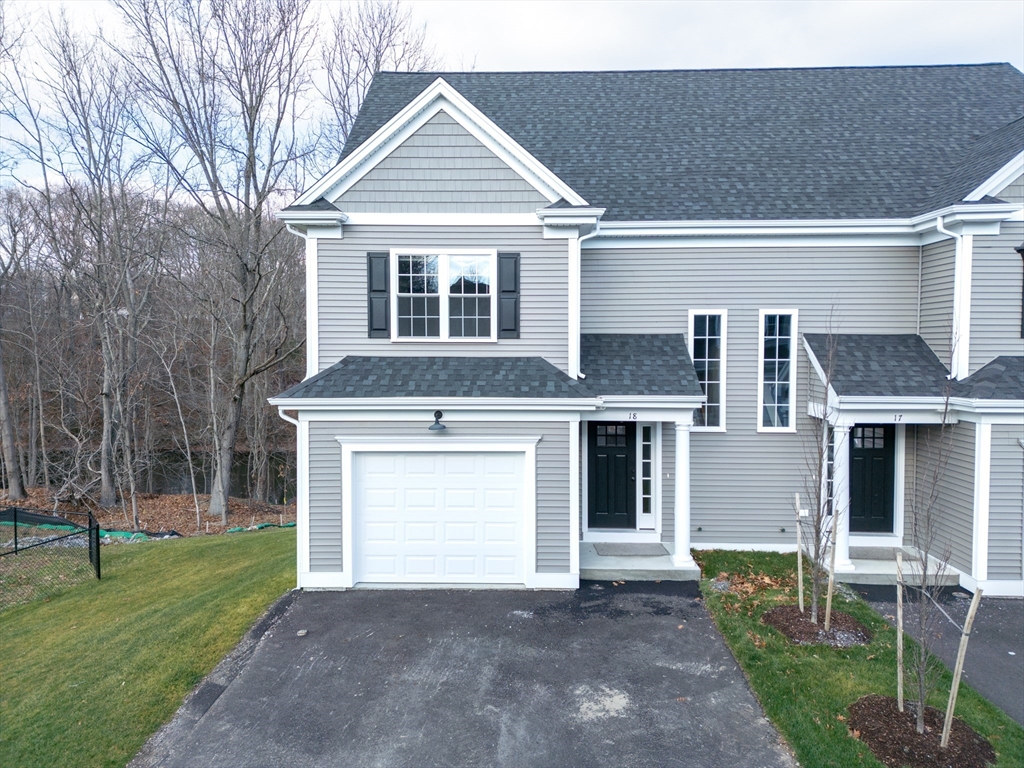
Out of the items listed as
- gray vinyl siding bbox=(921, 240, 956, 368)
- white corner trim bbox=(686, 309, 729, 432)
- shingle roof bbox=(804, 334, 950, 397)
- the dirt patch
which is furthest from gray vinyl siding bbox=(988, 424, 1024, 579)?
the dirt patch

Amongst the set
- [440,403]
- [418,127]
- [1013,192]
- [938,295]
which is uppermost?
[418,127]

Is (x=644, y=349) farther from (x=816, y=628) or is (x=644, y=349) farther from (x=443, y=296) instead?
(x=816, y=628)

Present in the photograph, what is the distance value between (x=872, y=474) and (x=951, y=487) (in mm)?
1335

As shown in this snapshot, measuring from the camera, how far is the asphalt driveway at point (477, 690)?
222 inches

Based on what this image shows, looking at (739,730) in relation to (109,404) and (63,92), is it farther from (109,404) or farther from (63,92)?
(63,92)

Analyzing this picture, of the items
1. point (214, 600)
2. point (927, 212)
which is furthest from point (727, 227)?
point (214, 600)

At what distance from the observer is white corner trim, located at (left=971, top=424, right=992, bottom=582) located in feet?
29.4

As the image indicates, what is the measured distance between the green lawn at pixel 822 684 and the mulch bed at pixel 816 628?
12 centimetres

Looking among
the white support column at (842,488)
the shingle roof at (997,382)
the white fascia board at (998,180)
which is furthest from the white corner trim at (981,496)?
the white fascia board at (998,180)

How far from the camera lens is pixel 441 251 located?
32.2 feet

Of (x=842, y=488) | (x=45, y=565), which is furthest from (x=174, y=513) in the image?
(x=842, y=488)

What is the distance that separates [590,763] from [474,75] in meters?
14.2

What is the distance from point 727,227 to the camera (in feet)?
35.0

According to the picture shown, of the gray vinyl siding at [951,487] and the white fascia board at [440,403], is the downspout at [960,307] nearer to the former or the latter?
the gray vinyl siding at [951,487]
